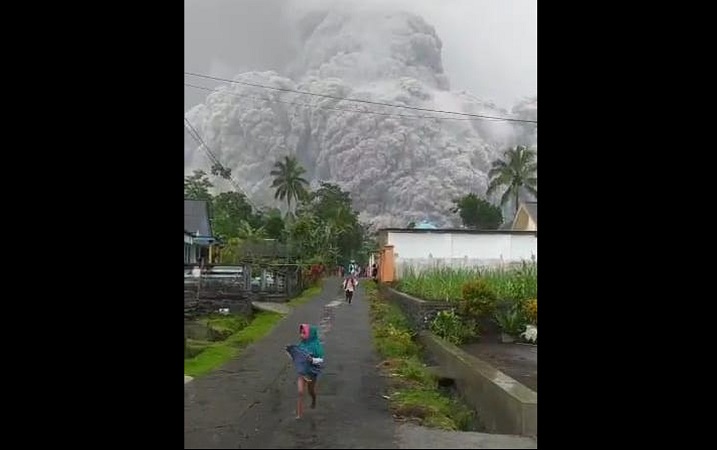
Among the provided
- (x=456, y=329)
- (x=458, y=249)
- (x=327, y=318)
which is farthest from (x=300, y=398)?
(x=458, y=249)

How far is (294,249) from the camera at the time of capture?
2172 mm

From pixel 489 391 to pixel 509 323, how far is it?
0.25m

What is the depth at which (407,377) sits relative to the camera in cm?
208

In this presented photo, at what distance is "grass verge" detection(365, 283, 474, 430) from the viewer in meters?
1.93

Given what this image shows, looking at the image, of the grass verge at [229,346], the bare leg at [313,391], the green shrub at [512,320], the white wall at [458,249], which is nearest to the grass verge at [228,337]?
the grass verge at [229,346]

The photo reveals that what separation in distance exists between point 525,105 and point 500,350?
0.79m

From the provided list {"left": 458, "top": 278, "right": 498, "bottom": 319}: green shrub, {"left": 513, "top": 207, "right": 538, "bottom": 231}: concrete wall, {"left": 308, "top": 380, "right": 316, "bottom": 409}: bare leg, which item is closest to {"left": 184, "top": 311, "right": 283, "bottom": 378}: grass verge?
{"left": 308, "top": 380, "right": 316, "bottom": 409}: bare leg

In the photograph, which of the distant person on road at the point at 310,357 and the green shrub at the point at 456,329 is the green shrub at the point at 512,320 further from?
the distant person on road at the point at 310,357

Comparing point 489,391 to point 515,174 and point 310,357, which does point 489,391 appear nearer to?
point 310,357

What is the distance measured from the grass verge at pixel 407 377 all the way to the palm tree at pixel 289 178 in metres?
0.39

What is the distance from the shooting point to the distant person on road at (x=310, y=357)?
202 centimetres
